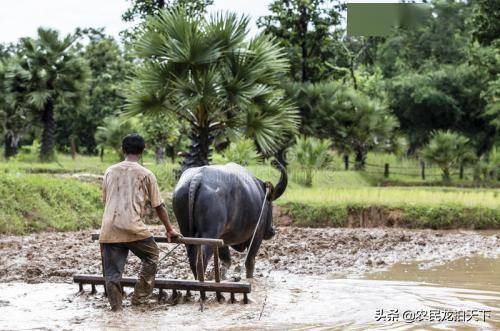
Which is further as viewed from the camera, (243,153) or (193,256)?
(243,153)

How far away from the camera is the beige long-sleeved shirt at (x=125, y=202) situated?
709 cm

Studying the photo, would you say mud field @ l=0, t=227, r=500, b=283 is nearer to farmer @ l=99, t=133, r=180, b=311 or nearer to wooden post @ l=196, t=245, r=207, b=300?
wooden post @ l=196, t=245, r=207, b=300

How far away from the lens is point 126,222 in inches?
279

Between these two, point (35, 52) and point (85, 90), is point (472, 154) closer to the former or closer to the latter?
point (85, 90)

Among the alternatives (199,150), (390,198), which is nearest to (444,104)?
(390,198)

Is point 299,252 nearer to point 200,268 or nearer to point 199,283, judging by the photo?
point 200,268

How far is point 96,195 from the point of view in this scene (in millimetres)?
17375

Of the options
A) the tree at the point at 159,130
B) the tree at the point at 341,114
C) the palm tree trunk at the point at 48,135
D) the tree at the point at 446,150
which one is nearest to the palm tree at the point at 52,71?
the palm tree trunk at the point at 48,135

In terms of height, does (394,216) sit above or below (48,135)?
below

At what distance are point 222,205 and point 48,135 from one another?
21436 mm

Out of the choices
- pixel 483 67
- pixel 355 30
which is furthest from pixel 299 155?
pixel 355 30

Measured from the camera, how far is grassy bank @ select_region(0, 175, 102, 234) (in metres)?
14.9

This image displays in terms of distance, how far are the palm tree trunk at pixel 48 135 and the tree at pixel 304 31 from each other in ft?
28.7

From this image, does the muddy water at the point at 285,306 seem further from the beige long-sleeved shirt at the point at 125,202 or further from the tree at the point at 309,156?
the tree at the point at 309,156
